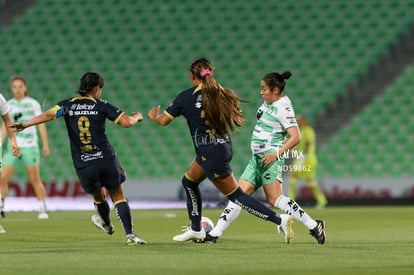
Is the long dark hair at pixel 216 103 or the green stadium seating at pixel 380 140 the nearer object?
the long dark hair at pixel 216 103

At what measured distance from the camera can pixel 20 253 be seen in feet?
28.0

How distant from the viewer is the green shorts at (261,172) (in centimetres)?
978

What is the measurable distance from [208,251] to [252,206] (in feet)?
2.44

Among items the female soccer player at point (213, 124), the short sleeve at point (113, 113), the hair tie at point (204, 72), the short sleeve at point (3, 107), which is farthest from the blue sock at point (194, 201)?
the short sleeve at point (3, 107)

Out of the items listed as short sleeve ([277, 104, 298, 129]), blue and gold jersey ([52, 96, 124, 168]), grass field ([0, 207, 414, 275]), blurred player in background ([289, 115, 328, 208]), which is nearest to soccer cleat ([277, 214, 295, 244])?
grass field ([0, 207, 414, 275])

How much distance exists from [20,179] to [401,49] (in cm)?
971

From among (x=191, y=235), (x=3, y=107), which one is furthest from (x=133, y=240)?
(x=3, y=107)

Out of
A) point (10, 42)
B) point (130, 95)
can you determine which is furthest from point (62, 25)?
point (130, 95)

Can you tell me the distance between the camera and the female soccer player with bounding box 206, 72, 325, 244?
9.63 meters

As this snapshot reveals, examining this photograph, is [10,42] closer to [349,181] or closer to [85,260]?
[349,181]

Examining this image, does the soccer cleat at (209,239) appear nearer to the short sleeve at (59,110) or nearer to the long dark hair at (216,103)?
the long dark hair at (216,103)

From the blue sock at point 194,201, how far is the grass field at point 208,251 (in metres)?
0.24

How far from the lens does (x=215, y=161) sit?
30.0 feet

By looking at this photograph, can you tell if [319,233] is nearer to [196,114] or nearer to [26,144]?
[196,114]
